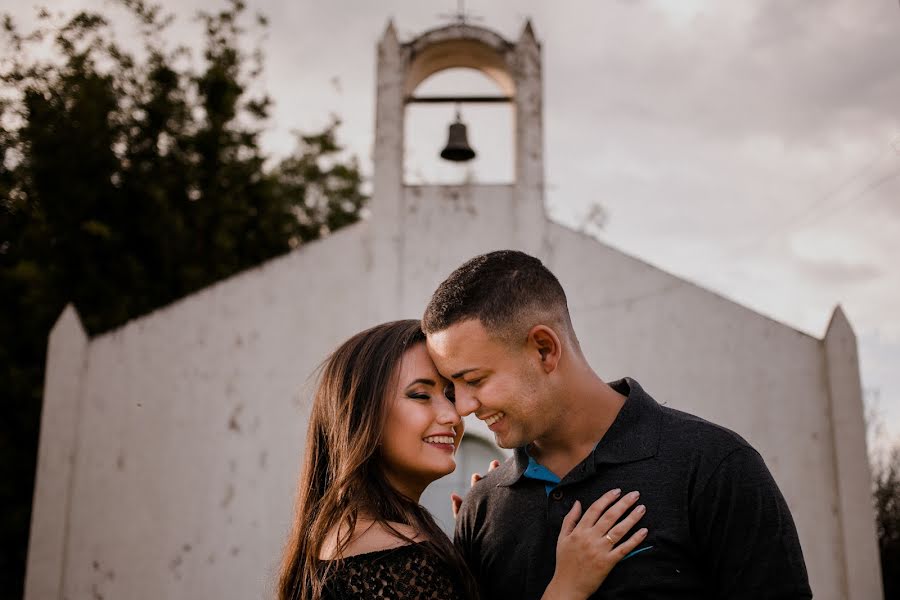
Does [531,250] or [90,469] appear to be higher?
[531,250]

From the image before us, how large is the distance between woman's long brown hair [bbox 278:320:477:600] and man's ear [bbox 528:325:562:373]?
2.01 feet

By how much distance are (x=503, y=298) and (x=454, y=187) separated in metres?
5.11

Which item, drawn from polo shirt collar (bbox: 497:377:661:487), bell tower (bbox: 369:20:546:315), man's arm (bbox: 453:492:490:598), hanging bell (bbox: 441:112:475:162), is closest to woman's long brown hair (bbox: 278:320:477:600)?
man's arm (bbox: 453:492:490:598)

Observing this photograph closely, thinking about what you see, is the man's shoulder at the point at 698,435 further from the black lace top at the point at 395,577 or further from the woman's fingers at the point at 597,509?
the black lace top at the point at 395,577

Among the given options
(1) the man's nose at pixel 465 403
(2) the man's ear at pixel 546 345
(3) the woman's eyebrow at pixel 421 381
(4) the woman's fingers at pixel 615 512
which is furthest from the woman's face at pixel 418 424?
(4) the woman's fingers at pixel 615 512

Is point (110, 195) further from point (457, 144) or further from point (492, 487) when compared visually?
point (492, 487)

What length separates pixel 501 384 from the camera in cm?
287

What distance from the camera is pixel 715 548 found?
2.43 meters

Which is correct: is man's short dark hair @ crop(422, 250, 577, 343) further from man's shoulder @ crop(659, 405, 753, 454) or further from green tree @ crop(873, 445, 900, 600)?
green tree @ crop(873, 445, 900, 600)

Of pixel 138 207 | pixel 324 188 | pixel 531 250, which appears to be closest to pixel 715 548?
pixel 531 250

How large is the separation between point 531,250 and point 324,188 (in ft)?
40.2

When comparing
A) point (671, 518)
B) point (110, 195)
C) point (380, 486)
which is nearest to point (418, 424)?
point (380, 486)

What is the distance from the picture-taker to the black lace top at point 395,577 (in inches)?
107

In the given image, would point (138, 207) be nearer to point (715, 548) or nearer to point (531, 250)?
point (531, 250)
